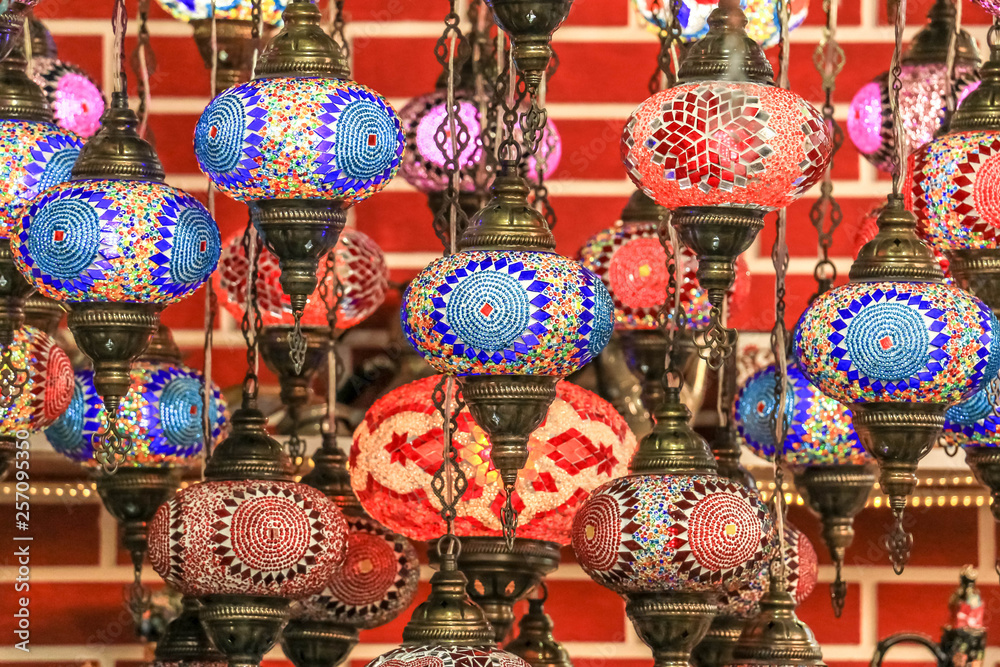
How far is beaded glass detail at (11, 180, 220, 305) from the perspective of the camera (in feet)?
4.89

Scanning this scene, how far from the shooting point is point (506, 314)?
1.45 metres

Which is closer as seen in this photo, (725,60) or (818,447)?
(725,60)

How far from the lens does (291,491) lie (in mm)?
1655

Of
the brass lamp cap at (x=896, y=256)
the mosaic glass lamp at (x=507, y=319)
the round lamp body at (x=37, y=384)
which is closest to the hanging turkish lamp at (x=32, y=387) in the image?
the round lamp body at (x=37, y=384)

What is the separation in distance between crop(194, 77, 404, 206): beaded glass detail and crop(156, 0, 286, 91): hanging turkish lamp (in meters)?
0.37

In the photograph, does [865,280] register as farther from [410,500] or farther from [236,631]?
[236,631]

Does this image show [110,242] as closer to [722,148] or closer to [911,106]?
[722,148]

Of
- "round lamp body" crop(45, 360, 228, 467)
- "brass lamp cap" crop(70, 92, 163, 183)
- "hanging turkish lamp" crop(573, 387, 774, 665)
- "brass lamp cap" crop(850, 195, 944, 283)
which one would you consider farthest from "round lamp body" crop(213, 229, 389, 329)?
"brass lamp cap" crop(850, 195, 944, 283)

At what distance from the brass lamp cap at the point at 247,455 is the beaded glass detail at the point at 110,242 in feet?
0.62

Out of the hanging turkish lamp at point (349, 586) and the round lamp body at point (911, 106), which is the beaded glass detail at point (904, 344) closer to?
the round lamp body at point (911, 106)

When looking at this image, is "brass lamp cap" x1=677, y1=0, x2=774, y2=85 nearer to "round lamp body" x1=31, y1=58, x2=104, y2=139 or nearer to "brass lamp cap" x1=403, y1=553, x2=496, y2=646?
"brass lamp cap" x1=403, y1=553, x2=496, y2=646

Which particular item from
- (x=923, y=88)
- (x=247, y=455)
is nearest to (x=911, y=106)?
(x=923, y=88)

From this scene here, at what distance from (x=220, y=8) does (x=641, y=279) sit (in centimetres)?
45

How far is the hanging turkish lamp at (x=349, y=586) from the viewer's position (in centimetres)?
178
